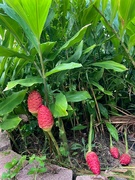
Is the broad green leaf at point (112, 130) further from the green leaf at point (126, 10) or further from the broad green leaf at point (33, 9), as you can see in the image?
the broad green leaf at point (33, 9)

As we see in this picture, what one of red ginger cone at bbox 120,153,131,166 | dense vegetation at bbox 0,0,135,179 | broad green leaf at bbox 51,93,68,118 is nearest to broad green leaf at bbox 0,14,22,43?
dense vegetation at bbox 0,0,135,179

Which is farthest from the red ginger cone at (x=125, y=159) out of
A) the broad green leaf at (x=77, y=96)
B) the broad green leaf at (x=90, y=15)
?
the broad green leaf at (x=90, y=15)

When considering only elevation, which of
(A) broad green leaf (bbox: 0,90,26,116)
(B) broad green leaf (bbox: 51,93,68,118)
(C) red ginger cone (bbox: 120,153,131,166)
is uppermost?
(A) broad green leaf (bbox: 0,90,26,116)

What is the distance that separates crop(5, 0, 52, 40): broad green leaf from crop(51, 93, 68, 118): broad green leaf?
0.22 metres

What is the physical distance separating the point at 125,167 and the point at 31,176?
33cm

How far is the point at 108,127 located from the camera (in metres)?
0.99

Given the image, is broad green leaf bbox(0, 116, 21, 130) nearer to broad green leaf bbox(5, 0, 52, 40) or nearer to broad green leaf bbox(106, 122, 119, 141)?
broad green leaf bbox(5, 0, 52, 40)

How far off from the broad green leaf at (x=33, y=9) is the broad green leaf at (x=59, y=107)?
22 centimetres

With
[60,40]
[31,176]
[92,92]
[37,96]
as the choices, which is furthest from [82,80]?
[31,176]

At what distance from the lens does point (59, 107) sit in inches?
28.0

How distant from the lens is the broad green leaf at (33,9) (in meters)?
0.59

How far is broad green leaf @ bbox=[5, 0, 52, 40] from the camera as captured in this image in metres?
0.59

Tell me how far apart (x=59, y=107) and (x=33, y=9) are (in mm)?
288

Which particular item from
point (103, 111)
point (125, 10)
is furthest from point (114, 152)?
point (125, 10)
